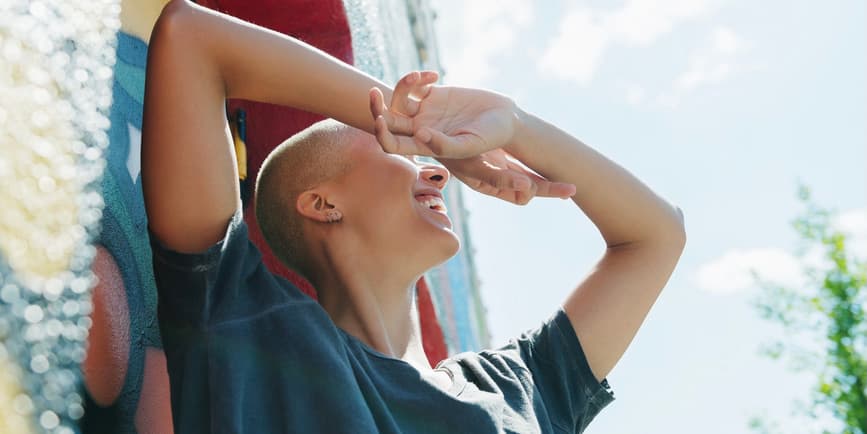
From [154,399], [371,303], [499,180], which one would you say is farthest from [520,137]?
[154,399]

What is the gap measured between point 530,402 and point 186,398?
2.13 feet

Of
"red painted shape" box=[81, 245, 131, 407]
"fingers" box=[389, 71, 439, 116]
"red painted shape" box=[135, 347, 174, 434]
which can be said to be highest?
"fingers" box=[389, 71, 439, 116]

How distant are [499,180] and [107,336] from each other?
24.7 inches

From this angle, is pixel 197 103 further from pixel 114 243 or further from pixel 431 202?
pixel 431 202

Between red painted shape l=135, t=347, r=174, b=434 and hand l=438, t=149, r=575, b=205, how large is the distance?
57cm

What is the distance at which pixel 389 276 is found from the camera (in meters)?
1.80

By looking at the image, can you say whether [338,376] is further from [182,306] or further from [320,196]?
[320,196]

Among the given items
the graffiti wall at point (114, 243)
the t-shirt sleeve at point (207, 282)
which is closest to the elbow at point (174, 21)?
the graffiti wall at point (114, 243)

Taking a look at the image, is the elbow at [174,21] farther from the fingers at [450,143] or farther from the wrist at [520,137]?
the wrist at [520,137]

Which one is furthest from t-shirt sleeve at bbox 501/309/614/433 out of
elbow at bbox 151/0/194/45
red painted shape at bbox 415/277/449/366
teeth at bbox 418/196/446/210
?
red painted shape at bbox 415/277/449/366

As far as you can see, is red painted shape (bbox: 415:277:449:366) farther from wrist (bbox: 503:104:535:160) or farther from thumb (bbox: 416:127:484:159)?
thumb (bbox: 416:127:484:159)

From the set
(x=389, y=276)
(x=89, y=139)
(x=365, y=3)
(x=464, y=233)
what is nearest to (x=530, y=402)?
(x=389, y=276)

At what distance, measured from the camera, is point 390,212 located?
182cm

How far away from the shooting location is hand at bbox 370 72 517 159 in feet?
4.36
